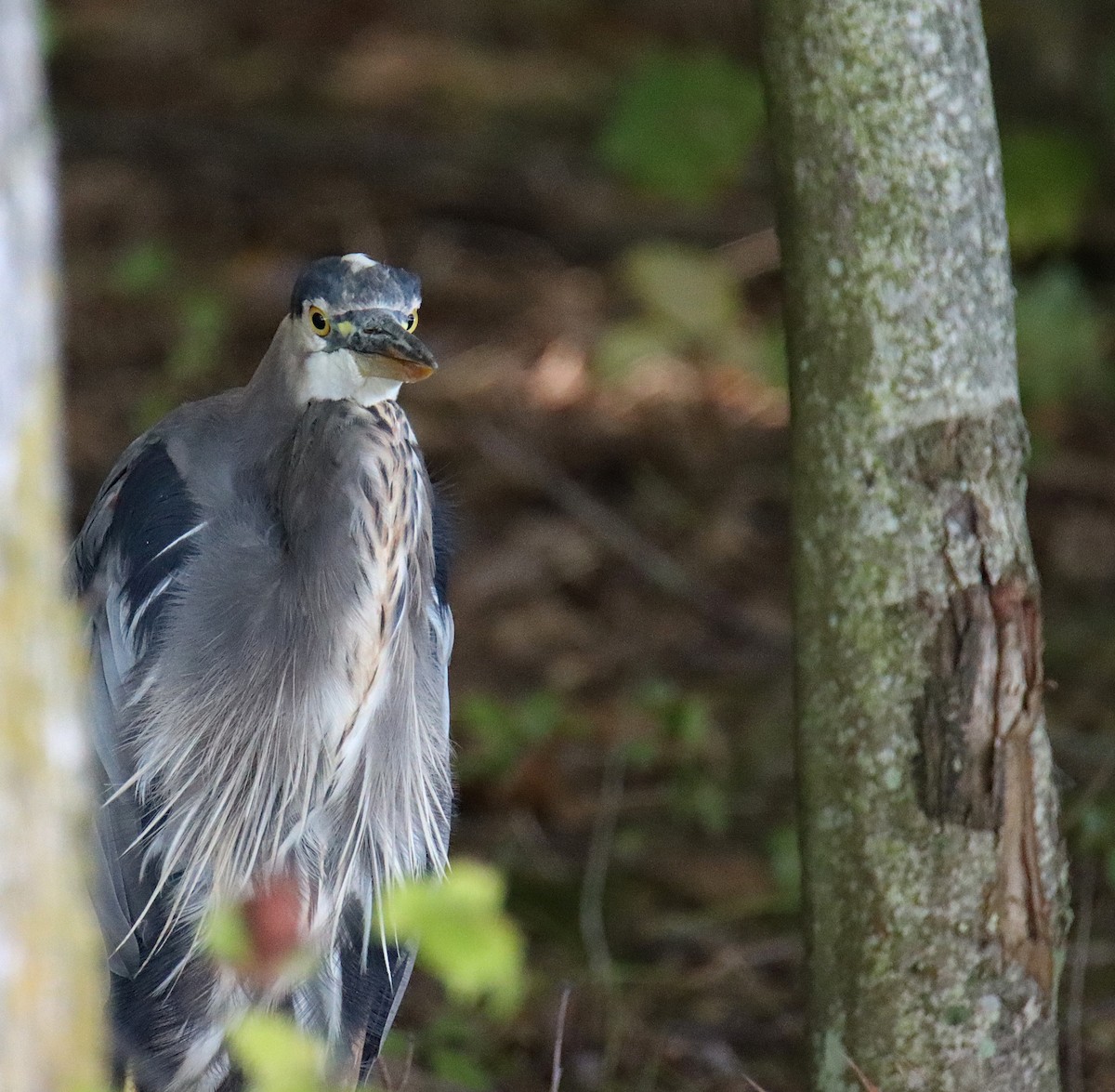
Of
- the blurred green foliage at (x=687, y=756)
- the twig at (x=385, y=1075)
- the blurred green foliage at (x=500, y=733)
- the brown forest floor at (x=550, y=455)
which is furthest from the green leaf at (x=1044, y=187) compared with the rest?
the twig at (x=385, y=1075)

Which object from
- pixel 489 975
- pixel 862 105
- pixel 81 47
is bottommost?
pixel 489 975

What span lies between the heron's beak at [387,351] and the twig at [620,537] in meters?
2.21

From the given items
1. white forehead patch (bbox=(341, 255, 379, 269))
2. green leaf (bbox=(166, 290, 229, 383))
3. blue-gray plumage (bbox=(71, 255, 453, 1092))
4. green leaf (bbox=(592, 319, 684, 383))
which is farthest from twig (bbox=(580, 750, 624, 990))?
green leaf (bbox=(166, 290, 229, 383))

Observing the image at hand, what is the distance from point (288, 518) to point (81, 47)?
19.5 feet

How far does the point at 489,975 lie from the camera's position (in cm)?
112

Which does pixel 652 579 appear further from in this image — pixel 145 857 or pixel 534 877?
pixel 145 857

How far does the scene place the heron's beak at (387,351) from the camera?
2275 mm

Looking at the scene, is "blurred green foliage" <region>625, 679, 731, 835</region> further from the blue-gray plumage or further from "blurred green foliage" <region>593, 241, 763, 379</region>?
"blurred green foliage" <region>593, 241, 763, 379</region>

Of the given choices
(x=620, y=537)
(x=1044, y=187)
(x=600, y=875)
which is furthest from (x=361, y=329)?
(x=1044, y=187)

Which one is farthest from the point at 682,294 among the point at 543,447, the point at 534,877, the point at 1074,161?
the point at 534,877

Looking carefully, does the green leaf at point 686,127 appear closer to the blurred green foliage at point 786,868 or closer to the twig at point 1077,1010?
the blurred green foliage at point 786,868

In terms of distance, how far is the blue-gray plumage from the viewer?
221 centimetres

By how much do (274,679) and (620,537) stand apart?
2528 millimetres

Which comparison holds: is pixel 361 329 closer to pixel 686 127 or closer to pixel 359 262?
pixel 359 262
